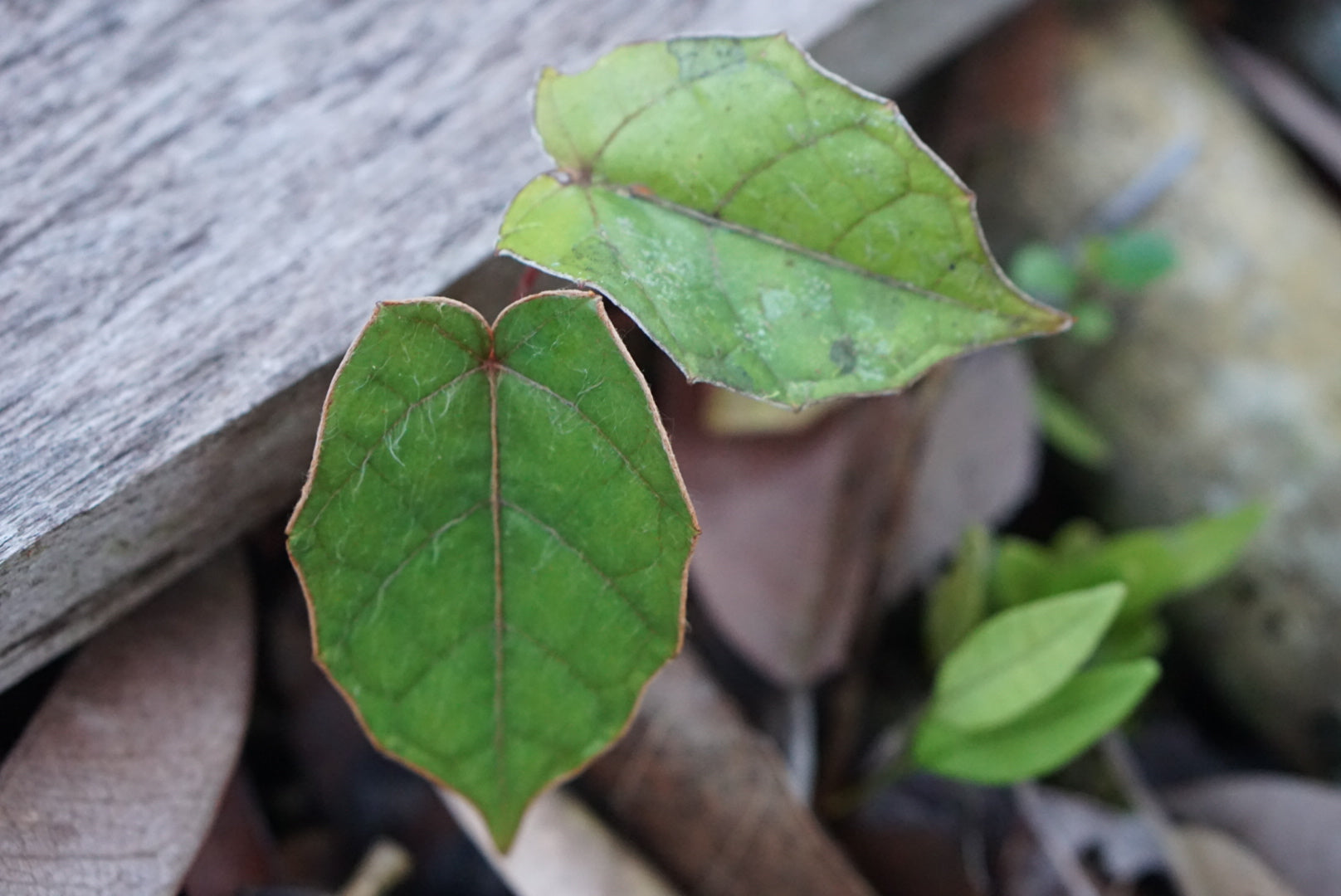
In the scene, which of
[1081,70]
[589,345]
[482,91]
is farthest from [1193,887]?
[1081,70]

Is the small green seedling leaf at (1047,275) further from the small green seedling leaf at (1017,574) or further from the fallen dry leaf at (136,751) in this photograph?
the fallen dry leaf at (136,751)

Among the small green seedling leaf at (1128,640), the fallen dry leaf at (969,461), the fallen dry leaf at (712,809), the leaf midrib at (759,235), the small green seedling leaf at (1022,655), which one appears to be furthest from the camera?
the fallen dry leaf at (969,461)

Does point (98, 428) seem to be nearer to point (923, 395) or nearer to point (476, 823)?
point (476, 823)

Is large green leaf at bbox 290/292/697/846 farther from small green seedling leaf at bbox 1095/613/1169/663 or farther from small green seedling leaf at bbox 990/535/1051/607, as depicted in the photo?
small green seedling leaf at bbox 1095/613/1169/663

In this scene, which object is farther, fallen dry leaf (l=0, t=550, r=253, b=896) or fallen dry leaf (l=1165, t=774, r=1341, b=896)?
fallen dry leaf (l=1165, t=774, r=1341, b=896)

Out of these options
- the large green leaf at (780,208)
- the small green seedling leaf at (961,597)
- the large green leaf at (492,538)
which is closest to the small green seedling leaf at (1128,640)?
the small green seedling leaf at (961,597)

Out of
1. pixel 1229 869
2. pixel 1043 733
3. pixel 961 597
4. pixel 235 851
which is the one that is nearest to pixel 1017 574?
pixel 961 597

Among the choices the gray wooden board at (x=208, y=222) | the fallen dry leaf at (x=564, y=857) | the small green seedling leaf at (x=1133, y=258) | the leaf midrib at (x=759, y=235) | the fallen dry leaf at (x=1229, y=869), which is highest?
the gray wooden board at (x=208, y=222)

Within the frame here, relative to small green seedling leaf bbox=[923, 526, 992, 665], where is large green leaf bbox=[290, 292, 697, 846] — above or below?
above

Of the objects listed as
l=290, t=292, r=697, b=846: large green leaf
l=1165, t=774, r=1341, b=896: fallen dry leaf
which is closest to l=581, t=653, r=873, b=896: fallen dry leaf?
l=290, t=292, r=697, b=846: large green leaf
